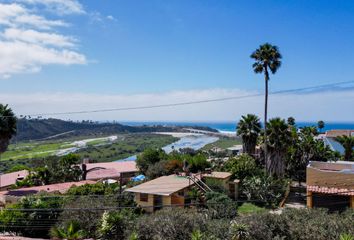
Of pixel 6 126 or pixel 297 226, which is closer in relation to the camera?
pixel 297 226

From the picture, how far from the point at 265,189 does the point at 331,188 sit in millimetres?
5937

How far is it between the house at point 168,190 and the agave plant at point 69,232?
7.77 m

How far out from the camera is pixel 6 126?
3284cm

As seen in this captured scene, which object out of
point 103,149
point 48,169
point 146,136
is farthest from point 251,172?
point 146,136

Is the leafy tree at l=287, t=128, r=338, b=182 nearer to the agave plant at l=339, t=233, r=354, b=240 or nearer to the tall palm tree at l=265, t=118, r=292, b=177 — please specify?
the tall palm tree at l=265, t=118, r=292, b=177

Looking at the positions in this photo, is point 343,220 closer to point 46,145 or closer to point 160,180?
point 160,180

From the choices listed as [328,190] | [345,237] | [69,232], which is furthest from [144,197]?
[345,237]

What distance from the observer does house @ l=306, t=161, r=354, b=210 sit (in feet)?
78.0

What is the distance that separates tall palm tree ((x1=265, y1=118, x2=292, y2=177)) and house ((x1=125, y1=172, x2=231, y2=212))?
16.6ft

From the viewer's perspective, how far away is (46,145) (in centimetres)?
14250

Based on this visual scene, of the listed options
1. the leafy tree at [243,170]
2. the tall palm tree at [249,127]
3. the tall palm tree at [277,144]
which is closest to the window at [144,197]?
the leafy tree at [243,170]

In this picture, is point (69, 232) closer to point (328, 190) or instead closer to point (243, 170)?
point (328, 190)

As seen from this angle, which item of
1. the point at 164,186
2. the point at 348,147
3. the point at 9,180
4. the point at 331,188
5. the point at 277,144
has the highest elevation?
the point at 277,144

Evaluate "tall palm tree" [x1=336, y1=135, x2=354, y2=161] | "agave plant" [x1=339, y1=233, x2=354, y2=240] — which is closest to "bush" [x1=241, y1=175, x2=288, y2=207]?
"tall palm tree" [x1=336, y1=135, x2=354, y2=161]
